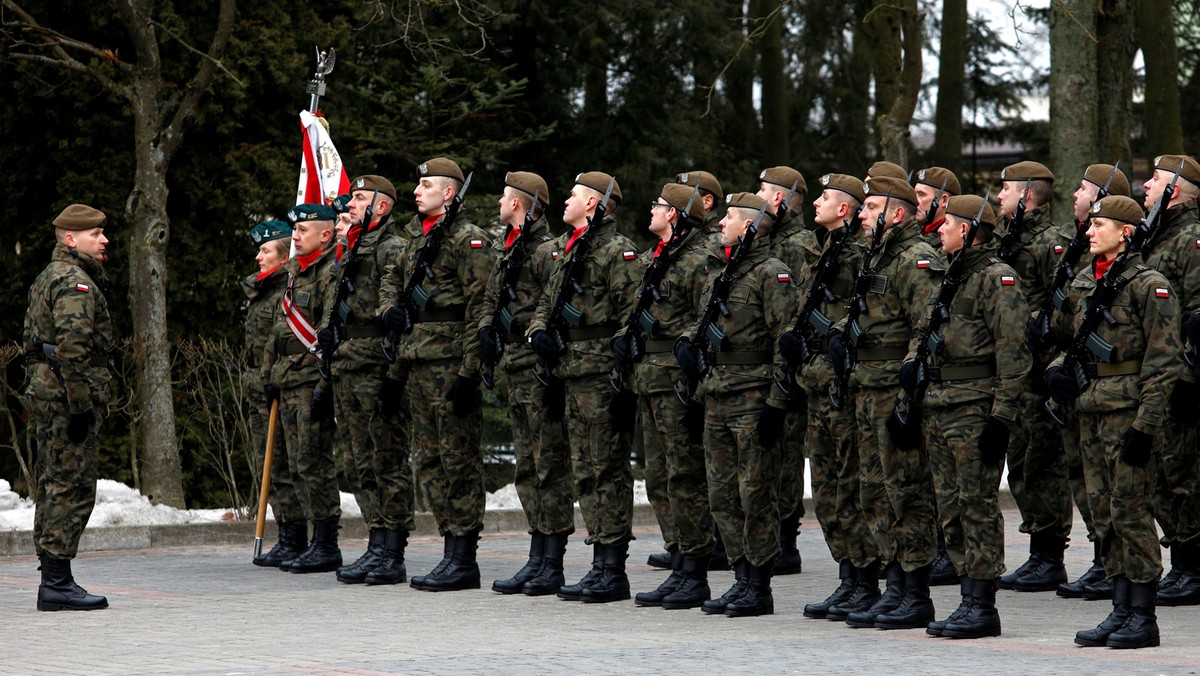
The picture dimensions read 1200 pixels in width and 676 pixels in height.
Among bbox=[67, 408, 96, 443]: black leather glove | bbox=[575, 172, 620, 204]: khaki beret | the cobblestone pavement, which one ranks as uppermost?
bbox=[575, 172, 620, 204]: khaki beret

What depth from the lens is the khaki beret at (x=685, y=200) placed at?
34.0 ft

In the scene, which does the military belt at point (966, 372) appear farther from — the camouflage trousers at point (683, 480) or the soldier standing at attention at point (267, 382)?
the soldier standing at attention at point (267, 382)

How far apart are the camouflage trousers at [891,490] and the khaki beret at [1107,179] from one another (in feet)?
6.34

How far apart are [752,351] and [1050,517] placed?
99.5 inches

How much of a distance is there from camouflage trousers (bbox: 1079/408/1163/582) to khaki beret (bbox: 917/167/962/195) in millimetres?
2441

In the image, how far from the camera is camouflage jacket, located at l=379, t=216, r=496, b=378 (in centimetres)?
1103

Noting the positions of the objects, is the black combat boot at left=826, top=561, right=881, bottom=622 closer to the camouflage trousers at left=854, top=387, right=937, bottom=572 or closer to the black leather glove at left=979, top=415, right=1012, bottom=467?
the camouflage trousers at left=854, top=387, right=937, bottom=572

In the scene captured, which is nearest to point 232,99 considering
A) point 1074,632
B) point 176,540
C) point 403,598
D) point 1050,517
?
point 176,540

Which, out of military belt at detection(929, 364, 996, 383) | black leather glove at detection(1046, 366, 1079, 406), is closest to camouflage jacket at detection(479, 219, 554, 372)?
military belt at detection(929, 364, 996, 383)

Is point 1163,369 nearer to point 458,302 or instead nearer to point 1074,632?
point 1074,632

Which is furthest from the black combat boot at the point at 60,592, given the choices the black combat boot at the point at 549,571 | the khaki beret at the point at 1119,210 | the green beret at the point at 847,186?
the khaki beret at the point at 1119,210

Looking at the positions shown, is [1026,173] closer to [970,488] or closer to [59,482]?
[970,488]

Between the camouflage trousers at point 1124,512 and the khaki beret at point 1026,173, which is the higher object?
the khaki beret at point 1026,173

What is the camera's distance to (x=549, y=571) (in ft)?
35.4
